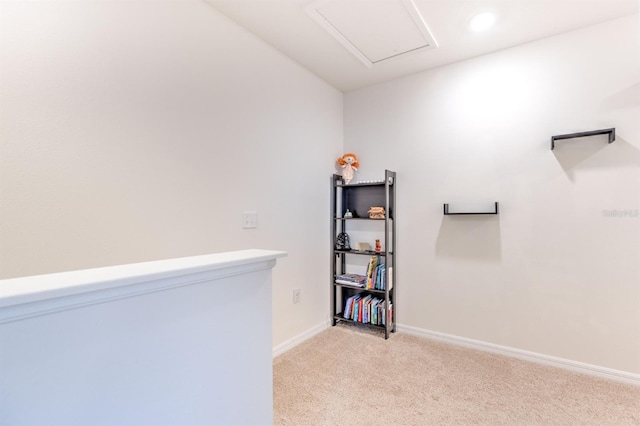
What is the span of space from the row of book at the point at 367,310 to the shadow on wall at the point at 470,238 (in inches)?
27.1

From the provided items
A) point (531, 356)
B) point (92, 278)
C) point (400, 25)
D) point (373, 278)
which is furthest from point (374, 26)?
point (531, 356)

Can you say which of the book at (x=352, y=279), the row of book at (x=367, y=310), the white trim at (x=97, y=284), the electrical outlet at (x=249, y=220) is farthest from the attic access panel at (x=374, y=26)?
the row of book at (x=367, y=310)

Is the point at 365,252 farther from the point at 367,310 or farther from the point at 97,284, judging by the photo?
the point at 97,284

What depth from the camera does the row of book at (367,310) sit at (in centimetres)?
268

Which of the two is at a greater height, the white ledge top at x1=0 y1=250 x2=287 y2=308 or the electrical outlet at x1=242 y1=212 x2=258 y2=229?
the electrical outlet at x1=242 y1=212 x2=258 y2=229

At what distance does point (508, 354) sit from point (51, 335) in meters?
2.73

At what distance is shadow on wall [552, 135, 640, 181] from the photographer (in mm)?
1935

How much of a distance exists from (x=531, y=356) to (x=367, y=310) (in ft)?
4.12

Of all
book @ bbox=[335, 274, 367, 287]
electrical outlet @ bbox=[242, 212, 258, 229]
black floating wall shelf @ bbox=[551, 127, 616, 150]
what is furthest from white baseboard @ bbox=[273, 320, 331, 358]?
black floating wall shelf @ bbox=[551, 127, 616, 150]

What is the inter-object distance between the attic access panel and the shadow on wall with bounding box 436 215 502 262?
1393 millimetres

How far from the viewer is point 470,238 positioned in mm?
2449

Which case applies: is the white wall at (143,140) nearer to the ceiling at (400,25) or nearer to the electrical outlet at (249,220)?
the electrical outlet at (249,220)

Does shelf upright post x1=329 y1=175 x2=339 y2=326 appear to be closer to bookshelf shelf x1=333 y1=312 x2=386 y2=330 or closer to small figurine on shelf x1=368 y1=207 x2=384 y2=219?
bookshelf shelf x1=333 y1=312 x2=386 y2=330

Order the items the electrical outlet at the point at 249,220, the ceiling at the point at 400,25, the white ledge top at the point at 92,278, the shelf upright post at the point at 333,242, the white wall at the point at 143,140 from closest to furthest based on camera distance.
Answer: the white ledge top at the point at 92,278 < the white wall at the point at 143,140 < the ceiling at the point at 400,25 < the electrical outlet at the point at 249,220 < the shelf upright post at the point at 333,242
